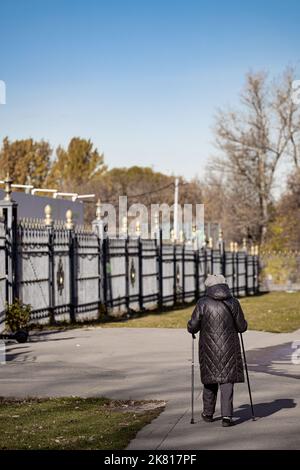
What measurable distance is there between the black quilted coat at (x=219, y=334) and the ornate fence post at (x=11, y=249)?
8701 millimetres

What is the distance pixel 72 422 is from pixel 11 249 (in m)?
9.02

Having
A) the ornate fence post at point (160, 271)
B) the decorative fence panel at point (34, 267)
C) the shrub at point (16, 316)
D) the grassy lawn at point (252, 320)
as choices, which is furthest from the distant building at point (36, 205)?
the shrub at point (16, 316)

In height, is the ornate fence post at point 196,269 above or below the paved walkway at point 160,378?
above

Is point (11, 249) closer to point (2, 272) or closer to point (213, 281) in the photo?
point (2, 272)

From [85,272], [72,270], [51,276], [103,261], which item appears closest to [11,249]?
[51,276]

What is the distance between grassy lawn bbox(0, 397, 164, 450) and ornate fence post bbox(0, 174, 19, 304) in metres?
7.21

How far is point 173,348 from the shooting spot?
1614 cm

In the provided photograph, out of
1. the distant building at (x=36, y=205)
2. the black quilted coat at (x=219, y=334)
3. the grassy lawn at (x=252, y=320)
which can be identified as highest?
the distant building at (x=36, y=205)

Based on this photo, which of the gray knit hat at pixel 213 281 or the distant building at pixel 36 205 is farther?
the distant building at pixel 36 205

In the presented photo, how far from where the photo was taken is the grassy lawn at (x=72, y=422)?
8008 millimetres

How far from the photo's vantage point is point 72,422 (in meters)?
8.99

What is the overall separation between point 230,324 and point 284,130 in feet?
187

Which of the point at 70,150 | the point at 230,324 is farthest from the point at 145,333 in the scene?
the point at 70,150

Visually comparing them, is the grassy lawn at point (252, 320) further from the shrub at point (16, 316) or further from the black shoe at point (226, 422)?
the black shoe at point (226, 422)
